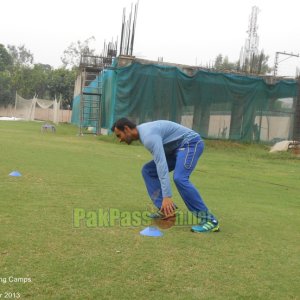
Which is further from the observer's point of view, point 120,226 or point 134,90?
point 134,90

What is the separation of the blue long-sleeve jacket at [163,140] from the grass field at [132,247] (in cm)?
56

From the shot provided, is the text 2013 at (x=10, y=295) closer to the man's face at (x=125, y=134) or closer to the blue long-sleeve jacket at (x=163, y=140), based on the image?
the blue long-sleeve jacket at (x=163, y=140)

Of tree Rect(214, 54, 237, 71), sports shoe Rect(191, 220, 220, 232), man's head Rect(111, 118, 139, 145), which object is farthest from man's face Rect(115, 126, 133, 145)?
tree Rect(214, 54, 237, 71)

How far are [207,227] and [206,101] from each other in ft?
46.3

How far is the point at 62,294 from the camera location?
2.91 meters

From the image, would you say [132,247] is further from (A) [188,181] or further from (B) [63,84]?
(B) [63,84]

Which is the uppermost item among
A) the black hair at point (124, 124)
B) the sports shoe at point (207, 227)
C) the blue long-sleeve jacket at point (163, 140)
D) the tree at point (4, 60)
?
the tree at point (4, 60)

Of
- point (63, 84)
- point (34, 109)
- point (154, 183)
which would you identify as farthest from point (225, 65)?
point (154, 183)

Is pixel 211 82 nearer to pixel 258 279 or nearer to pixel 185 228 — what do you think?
pixel 185 228

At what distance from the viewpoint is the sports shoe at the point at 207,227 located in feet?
15.3

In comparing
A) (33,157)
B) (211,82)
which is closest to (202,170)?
(33,157)

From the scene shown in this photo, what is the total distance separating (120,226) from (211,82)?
47.4 feet

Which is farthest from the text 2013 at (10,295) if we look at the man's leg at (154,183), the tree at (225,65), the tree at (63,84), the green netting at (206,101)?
the tree at (63,84)

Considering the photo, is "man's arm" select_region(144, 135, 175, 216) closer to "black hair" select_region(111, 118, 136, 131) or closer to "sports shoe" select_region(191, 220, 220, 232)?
"black hair" select_region(111, 118, 136, 131)
